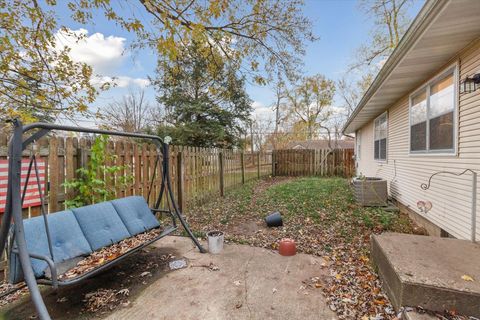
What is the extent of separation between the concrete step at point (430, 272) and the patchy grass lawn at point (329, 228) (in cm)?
26

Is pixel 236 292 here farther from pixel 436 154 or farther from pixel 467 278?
pixel 436 154

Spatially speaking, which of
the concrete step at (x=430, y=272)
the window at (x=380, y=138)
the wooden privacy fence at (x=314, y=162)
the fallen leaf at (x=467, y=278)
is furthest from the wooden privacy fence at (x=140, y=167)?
the wooden privacy fence at (x=314, y=162)

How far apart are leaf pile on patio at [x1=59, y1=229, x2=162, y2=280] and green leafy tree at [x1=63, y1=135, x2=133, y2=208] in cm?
95

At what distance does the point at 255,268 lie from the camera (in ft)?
9.27

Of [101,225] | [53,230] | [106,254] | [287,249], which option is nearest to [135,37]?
[101,225]

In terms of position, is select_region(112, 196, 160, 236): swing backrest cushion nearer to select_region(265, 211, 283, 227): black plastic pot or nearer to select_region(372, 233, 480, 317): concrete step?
select_region(265, 211, 283, 227): black plastic pot

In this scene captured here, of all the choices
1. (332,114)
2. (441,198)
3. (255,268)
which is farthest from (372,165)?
(332,114)

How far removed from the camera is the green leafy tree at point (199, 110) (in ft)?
46.5

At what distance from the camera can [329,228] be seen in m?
4.30

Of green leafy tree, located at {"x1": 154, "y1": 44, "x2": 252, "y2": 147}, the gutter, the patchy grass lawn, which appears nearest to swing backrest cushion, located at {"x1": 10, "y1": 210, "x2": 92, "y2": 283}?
the patchy grass lawn

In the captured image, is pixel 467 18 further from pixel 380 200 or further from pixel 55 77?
pixel 55 77

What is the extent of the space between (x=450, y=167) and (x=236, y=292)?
3455 mm

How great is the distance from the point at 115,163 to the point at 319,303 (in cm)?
339

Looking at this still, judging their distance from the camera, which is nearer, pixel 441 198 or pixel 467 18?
pixel 467 18
